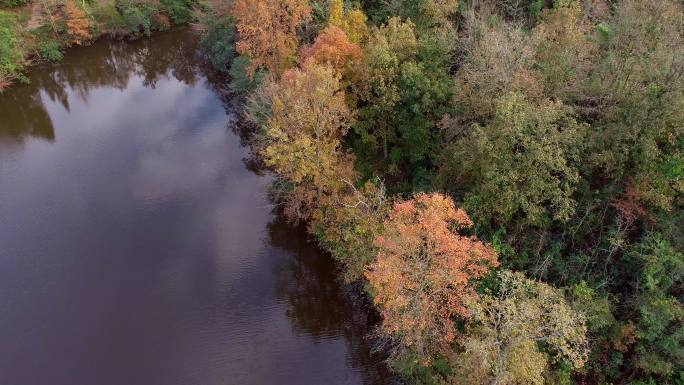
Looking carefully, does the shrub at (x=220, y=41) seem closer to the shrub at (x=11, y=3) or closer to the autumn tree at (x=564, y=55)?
the shrub at (x=11, y=3)

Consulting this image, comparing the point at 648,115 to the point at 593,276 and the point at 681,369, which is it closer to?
the point at 593,276

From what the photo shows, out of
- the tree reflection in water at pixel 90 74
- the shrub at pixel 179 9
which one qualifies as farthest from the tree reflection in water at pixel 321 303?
the shrub at pixel 179 9

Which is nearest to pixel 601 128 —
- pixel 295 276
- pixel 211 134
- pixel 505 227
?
pixel 505 227

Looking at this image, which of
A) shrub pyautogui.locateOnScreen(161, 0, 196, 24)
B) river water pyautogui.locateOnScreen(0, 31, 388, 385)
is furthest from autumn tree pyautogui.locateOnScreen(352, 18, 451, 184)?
shrub pyautogui.locateOnScreen(161, 0, 196, 24)

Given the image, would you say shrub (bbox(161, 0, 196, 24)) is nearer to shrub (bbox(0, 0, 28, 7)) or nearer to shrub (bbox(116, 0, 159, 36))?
shrub (bbox(116, 0, 159, 36))

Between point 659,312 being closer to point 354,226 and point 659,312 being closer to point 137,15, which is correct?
point 354,226

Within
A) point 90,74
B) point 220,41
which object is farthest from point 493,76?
point 90,74
